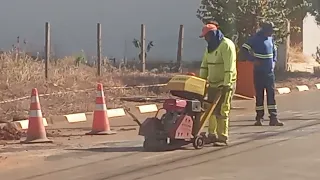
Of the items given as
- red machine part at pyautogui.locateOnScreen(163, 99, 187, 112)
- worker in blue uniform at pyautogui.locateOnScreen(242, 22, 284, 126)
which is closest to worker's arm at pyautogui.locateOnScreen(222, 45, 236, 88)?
red machine part at pyautogui.locateOnScreen(163, 99, 187, 112)

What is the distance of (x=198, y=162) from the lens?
388 inches

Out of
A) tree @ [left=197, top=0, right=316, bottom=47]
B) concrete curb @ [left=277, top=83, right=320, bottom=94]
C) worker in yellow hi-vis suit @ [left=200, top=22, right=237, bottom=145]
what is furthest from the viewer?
tree @ [left=197, top=0, right=316, bottom=47]

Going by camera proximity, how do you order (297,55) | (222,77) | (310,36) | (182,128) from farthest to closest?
(310,36)
(297,55)
(222,77)
(182,128)

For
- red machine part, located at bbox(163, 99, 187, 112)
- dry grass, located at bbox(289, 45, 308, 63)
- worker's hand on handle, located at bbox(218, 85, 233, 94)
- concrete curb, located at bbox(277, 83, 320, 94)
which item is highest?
dry grass, located at bbox(289, 45, 308, 63)

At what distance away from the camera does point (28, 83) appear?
17.1 metres

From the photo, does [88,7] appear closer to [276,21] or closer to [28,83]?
[276,21]

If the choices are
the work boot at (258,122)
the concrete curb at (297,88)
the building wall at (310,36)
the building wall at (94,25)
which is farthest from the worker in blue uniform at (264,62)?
the building wall at (310,36)

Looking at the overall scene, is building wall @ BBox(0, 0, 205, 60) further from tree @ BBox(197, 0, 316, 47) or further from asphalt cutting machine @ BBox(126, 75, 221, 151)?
asphalt cutting machine @ BBox(126, 75, 221, 151)

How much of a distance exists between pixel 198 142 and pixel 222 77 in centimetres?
101

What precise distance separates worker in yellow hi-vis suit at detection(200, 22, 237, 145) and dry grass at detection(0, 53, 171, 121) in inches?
169

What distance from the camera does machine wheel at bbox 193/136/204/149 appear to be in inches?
427

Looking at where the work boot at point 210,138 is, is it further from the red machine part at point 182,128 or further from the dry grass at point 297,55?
the dry grass at point 297,55

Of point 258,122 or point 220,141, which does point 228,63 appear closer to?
point 220,141

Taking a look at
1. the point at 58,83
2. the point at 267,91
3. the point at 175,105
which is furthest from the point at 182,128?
the point at 58,83
